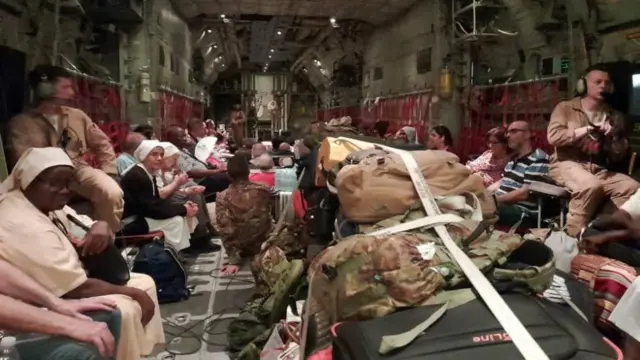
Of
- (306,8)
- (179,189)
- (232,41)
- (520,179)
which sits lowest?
(179,189)

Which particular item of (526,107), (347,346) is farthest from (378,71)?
(347,346)

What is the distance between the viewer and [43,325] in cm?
219

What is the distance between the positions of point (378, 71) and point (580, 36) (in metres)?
8.04

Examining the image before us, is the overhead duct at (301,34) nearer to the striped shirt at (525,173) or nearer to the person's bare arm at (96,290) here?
the striped shirt at (525,173)

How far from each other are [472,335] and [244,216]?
4.07 meters

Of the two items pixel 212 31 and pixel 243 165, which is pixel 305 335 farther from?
pixel 212 31

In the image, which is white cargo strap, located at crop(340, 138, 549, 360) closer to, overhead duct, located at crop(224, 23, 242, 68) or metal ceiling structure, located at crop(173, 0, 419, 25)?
metal ceiling structure, located at crop(173, 0, 419, 25)

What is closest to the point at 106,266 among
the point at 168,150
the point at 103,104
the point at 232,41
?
the point at 168,150

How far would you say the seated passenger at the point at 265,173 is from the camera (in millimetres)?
6676

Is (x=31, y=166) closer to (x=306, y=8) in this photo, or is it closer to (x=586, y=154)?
(x=586, y=154)

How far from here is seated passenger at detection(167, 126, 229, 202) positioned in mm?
7223

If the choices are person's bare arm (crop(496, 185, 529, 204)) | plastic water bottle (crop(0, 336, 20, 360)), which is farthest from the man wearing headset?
person's bare arm (crop(496, 185, 529, 204))

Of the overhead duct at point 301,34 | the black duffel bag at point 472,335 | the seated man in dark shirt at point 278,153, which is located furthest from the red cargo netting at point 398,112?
the black duffel bag at point 472,335

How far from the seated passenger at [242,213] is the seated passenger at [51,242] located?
8.43ft
